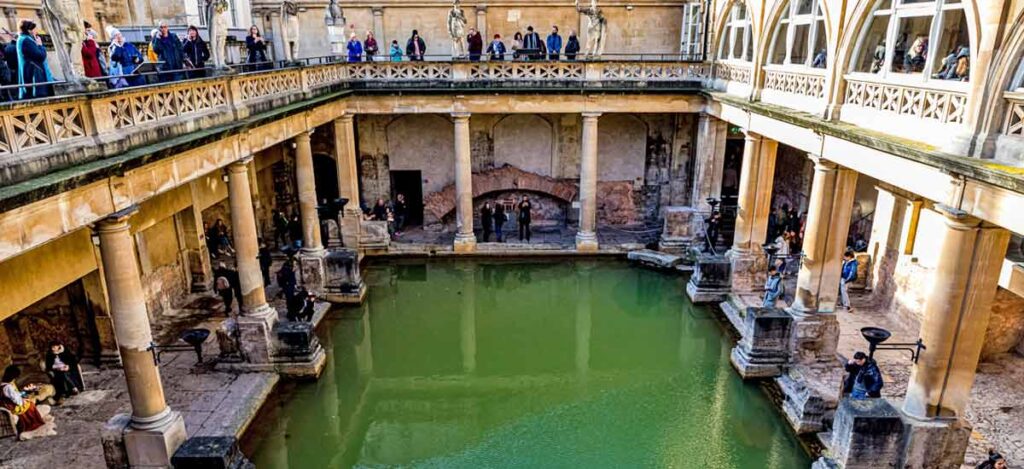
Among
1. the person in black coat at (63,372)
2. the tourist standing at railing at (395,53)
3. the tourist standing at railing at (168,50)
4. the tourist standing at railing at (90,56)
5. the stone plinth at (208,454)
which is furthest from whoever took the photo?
the tourist standing at railing at (395,53)

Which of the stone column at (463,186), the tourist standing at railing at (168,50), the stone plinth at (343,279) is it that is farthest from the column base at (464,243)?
the tourist standing at railing at (168,50)

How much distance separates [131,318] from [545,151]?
49.8ft

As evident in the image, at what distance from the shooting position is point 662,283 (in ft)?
57.2

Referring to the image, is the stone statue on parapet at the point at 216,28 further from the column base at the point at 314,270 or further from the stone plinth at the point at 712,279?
the stone plinth at the point at 712,279

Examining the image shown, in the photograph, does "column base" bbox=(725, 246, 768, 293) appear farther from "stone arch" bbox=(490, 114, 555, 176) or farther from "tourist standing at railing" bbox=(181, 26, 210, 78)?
"tourist standing at railing" bbox=(181, 26, 210, 78)

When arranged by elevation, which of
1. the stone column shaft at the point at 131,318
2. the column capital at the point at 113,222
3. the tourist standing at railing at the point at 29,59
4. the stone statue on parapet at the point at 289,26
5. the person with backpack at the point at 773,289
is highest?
the stone statue on parapet at the point at 289,26

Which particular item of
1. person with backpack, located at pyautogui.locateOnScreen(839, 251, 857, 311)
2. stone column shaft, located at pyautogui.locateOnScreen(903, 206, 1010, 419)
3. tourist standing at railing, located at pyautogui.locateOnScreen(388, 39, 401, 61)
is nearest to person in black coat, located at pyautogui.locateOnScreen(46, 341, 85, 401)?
tourist standing at railing, located at pyautogui.locateOnScreen(388, 39, 401, 61)

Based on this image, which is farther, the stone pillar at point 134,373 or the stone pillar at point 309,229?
the stone pillar at point 309,229

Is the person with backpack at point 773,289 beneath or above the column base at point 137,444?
above

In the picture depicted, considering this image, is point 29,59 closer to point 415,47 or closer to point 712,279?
point 415,47

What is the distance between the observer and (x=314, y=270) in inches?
628

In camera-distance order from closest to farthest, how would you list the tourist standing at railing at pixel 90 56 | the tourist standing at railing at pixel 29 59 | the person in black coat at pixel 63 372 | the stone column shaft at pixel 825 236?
the tourist standing at railing at pixel 29 59
the tourist standing at railing at pixel 90 56
the person in black coat at pixel 63 372
the stone column shaft at pixel 825 236

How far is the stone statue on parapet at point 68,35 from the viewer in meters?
7.20

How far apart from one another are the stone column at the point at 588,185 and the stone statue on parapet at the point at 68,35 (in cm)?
1301
